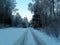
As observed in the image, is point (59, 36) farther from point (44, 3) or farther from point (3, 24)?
point (3, 24)

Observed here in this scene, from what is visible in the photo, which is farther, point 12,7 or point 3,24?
point 12,7

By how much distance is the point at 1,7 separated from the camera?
77938 mm

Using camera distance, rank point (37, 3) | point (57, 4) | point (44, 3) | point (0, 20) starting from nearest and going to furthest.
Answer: point (57, 4), point (44, 3), point (37, 3), point (0, 20)

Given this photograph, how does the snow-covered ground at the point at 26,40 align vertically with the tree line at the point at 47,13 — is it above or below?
below

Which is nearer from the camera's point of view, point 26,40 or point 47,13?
point 26,40

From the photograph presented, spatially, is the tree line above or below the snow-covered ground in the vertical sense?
above

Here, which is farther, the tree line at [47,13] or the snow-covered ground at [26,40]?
the tree line at [47,13]

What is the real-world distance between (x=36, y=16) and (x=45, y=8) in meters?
14.8

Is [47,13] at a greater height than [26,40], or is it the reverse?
[47,13]

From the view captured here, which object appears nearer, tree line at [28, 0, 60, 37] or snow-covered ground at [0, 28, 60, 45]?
snow-covered ground at [0, 28, 60, 45]

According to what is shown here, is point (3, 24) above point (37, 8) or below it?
below

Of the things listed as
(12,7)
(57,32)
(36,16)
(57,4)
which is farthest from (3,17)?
(57,32)

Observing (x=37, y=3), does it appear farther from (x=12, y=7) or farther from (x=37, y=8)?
(x=12, y=7)

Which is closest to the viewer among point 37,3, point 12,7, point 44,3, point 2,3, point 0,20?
point 44,3
